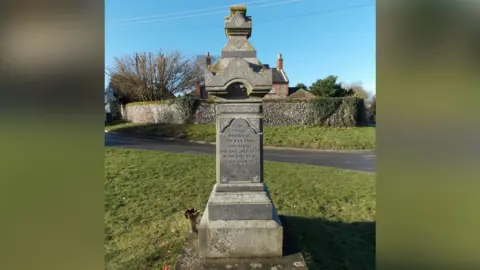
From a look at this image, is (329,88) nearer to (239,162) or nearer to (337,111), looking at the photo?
(337,111)

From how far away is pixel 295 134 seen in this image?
68.4ft

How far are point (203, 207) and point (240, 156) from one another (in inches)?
106

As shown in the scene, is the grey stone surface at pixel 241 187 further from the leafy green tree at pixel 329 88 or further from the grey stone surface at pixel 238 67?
the leafy green tree at pixel 329 88

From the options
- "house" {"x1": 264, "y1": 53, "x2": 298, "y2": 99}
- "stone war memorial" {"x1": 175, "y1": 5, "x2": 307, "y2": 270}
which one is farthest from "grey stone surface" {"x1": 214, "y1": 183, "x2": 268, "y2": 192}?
"house" {"x1": 264, "y1": 53, "x2": 298, "y2": 99}

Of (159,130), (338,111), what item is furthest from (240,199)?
(338,111)

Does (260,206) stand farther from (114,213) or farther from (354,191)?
(354,191)

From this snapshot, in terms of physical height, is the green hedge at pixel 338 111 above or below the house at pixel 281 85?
below

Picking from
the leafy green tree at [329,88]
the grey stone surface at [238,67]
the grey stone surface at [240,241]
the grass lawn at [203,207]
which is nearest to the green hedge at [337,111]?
the leafy green tree at [329,88]

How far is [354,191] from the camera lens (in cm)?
777

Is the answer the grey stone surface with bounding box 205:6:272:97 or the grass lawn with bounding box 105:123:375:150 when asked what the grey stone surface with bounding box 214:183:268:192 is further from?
the grass lawn with bounding box 105:123:375:150

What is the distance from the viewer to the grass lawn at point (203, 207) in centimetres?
442
